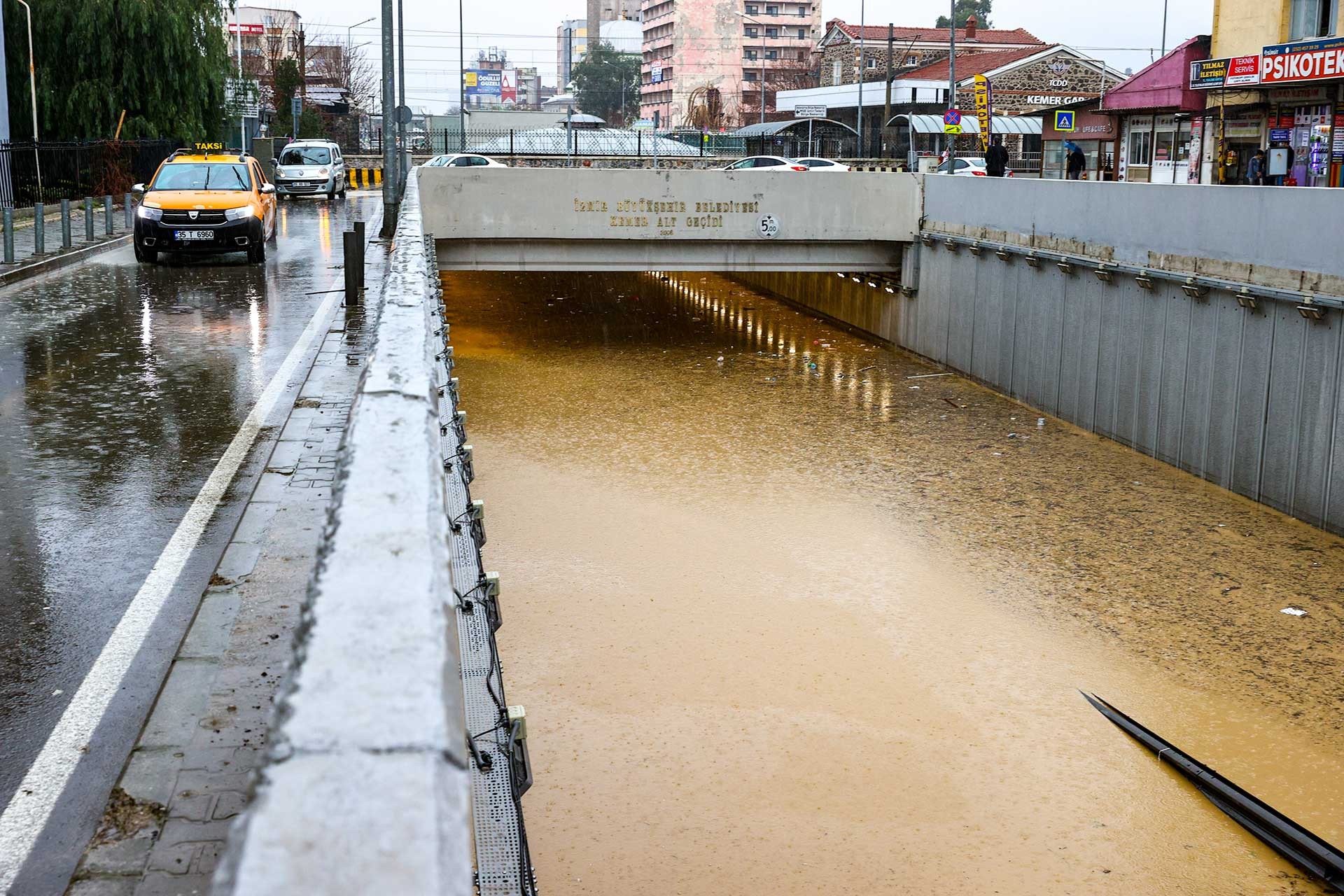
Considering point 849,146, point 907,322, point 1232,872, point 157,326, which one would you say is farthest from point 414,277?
point 849,146

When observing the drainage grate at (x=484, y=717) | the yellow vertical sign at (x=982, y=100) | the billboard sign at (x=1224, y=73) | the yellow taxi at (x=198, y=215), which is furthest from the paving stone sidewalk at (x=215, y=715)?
the yellow vertical sign at (x=982, y=100)

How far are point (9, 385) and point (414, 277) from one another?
9.06m

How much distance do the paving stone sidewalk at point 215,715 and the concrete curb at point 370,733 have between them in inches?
20.6

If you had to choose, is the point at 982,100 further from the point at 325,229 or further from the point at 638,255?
the point at 325,229

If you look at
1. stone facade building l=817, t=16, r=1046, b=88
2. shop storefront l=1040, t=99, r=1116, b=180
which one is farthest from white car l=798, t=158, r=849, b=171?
stone facade building l=817, t=16, r=1046, b=88

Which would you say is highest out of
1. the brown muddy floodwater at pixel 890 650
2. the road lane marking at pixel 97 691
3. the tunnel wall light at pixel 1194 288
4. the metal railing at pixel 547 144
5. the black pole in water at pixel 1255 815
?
the metal railing at pixel 547 144

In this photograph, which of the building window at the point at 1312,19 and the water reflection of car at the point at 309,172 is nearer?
the building window at the point at 1312,19

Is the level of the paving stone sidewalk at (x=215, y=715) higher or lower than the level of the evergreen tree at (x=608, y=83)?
lower

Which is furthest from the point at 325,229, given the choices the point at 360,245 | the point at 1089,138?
the point at 1089,138

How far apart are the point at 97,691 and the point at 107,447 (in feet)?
16.8

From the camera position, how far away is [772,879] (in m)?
7.17

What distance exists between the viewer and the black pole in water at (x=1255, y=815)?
7.51 meters

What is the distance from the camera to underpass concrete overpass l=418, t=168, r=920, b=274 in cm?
2266

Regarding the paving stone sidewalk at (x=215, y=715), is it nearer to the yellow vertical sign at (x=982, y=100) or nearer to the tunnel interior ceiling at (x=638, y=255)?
the tunnel interior ceiling at (x=638, y=255)
